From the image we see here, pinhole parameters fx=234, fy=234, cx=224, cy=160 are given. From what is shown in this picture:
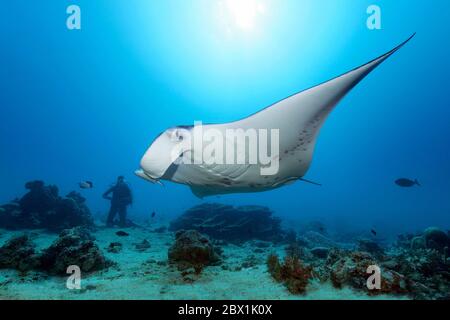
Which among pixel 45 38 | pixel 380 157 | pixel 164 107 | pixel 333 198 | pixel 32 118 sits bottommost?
pixel 333 198

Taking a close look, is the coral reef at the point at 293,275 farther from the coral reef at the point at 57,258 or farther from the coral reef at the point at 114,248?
the coral reef at the point at 114,248

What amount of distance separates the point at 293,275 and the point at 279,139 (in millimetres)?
2113

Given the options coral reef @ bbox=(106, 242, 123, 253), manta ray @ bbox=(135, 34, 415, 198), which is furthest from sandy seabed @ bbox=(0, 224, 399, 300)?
coral reef @ bbox=(106, 242, 123, 253)

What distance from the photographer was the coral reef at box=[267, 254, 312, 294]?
3.39 meters

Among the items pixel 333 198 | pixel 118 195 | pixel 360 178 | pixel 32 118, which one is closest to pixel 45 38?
pixel 32 118

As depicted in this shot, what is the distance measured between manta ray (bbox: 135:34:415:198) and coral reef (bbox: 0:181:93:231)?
29.9 feet

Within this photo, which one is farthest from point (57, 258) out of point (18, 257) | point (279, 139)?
point (279, 139)

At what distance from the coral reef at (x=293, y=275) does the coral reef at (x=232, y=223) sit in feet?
19.8

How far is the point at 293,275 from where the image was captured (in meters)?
3.63

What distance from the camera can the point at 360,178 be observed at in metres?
104

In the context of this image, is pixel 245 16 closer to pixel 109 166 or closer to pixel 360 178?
pixel 360 178

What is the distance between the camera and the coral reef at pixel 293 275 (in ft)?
11.1

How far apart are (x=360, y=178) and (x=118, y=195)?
368ft

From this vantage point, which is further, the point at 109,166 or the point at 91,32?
the point at 109,166
